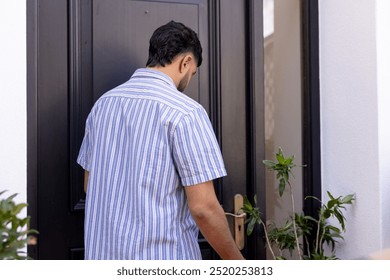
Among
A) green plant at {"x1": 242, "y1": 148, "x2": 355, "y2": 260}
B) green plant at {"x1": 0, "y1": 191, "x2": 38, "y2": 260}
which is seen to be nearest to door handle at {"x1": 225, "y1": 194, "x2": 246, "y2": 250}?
green plant at {"x1": 242, "y1": 148, "x2": 355, "y2": 260}

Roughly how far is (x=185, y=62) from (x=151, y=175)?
481 millimetres

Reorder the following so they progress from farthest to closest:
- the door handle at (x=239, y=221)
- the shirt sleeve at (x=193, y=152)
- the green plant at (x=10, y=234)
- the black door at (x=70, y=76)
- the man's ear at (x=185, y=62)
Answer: the door handle at (x=239, y=221), the black door at (x=70, y=76), the man's ear at (x=185, y=62), the shirt sleeve at (x=193, y=152), the green plant at (x=10, y=234)

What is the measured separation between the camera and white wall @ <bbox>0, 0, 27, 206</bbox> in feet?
6.99

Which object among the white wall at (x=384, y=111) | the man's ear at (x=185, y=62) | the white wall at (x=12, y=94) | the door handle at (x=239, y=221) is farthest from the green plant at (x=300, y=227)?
the white wall at (x=12, y=94)

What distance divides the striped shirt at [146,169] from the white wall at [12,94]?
370 millimetres

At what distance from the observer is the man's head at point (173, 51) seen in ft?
6.80

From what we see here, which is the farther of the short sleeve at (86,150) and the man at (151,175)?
the short sleeve at (86,150)

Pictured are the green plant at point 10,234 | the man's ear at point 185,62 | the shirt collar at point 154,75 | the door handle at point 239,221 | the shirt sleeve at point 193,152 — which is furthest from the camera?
the door handle at point 239,221

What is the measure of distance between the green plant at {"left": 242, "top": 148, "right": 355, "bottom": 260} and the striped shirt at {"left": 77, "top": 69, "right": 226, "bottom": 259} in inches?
24.7

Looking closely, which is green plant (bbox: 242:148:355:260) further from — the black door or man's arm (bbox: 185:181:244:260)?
man's arm (bbox: 185:181:244:260)

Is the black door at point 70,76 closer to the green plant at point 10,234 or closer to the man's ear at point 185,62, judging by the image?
the man's ear at point 185,62

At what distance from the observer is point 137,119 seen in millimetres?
1890

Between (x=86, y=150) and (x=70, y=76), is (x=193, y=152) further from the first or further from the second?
(x=70, y=76)

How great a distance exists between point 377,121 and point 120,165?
45.6 inches
